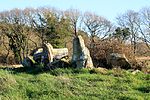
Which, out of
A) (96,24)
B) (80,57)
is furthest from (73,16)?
(80,57)

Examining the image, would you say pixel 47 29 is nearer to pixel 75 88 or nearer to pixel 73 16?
pixel 73 16

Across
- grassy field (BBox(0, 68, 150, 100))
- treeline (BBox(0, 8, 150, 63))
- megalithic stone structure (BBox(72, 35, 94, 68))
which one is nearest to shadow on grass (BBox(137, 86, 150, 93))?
grassy field (BBox(0, 68, 150, 100))

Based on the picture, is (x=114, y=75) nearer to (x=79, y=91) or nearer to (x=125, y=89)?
(x=125, y=89)

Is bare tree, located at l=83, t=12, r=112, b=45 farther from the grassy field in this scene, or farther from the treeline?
the grassy field

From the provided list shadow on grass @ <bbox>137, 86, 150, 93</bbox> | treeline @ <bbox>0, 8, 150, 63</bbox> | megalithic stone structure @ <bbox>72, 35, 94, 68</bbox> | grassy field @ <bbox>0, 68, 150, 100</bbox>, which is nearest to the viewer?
grassy field @ <bbox>0, 68, 150, 100</bbox>

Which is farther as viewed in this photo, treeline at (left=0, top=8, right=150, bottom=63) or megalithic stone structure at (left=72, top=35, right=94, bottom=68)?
treeline at (left=0, top=8, right=150, bottom=63)

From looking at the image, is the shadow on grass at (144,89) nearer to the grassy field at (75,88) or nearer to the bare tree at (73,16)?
the grassy field at (75,88)

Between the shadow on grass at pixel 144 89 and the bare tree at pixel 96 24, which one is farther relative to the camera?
the bare tree at pixel 96 24

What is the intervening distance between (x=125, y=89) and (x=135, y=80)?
1849 mm

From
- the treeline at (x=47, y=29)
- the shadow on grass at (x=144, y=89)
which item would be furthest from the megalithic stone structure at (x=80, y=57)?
the treeline at (x=47, y=29)

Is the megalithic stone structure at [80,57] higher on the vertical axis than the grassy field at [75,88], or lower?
higher

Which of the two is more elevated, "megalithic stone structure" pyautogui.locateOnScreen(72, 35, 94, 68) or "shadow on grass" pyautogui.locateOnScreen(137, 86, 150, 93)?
"megalithic stone structure" pyautogui.locateOnScreen(72, 35, 94, 68)

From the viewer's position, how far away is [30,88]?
11.8m

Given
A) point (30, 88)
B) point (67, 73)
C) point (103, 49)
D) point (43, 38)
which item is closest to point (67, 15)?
point (43, 38)
